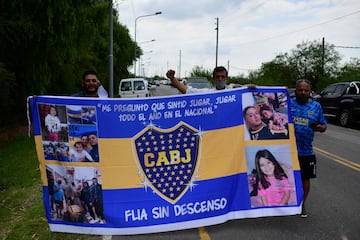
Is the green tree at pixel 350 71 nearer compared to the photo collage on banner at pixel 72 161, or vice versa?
the photo collage on banner at pixel 72 161

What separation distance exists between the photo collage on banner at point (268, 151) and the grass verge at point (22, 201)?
83.7 inches

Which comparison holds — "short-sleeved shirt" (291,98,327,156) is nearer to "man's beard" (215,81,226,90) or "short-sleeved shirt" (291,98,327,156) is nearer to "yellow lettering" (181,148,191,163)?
"man's beard" (215,81,226,90)

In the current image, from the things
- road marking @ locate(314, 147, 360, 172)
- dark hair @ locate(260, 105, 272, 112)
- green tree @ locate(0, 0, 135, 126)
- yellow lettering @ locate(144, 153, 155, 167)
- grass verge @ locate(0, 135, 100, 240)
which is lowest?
road marking @ locate(314, 147, 360, 172)

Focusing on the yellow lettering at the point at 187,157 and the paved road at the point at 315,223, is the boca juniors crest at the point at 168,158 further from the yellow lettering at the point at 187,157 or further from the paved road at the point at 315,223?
the paved road at the point at 315,223

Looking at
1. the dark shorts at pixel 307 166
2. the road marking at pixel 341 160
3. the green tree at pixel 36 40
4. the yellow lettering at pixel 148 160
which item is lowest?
the road marking at pixel 341 160

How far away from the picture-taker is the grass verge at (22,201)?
470cm

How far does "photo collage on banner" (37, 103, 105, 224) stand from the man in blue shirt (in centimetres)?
264

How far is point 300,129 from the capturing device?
5090 mm

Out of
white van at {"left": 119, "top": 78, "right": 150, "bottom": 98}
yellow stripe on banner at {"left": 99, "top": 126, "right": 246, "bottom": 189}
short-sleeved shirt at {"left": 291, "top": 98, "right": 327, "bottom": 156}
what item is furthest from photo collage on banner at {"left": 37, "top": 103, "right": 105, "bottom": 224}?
white van at {"left": 119, "top": 78, "right": 150, "bottom": 98}

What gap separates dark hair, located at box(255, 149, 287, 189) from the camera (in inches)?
193

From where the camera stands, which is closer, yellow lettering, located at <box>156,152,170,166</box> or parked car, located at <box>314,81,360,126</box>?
yellow lettering, located at <box>156,152,170,166</box>

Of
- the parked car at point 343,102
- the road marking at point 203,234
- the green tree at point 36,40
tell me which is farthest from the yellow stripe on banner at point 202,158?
the parked car at point 343,102

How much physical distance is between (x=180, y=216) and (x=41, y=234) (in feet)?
5.65

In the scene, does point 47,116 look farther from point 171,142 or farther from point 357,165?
point 357,165
